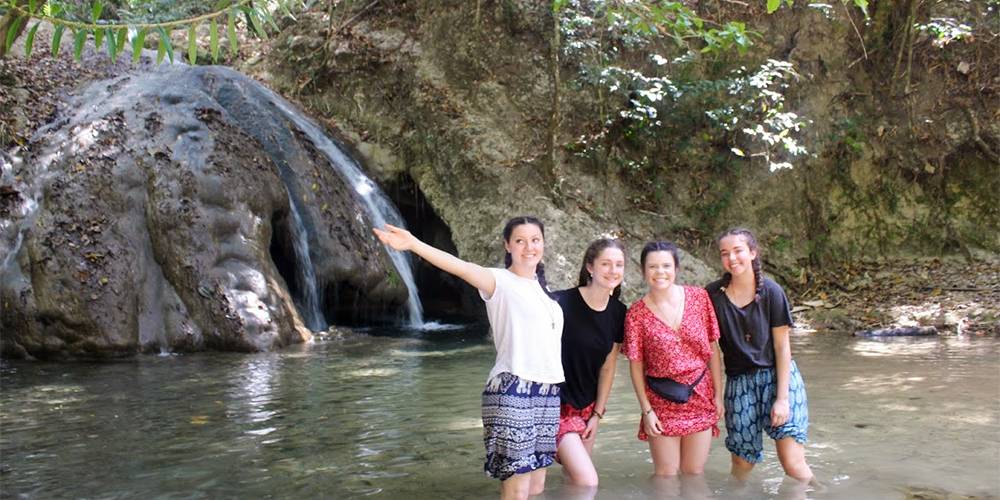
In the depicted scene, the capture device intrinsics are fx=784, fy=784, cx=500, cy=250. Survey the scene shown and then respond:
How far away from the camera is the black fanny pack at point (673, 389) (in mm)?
3770

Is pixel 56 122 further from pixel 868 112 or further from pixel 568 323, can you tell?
pixel 868 112

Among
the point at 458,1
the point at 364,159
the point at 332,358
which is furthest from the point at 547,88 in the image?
the point at 332,358

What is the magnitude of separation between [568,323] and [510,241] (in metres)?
0.52

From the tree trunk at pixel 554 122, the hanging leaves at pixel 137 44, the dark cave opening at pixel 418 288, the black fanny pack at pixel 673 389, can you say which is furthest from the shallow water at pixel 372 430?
the tree trunk at pixel 554 122

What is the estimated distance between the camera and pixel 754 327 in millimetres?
3809

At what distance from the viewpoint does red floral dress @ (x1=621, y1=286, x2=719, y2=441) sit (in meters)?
3.79

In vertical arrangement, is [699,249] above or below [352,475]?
above

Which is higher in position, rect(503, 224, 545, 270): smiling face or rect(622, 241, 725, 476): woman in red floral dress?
rect(503, 224, 545, 270): smiling face

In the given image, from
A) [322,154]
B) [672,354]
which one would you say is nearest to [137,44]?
[672,354]

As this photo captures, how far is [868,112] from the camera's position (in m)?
12.9

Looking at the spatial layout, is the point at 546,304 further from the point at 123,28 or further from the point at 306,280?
the point at 306,280

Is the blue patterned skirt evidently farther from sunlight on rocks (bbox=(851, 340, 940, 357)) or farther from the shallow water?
sunlight on rocks (bbox=(851, 340, 940, 357))

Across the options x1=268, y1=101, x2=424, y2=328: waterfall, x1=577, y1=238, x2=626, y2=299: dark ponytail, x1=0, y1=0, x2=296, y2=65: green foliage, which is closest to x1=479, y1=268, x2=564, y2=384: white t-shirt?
x1=577, y1=238, x2=626, y2=299: dark ponytail

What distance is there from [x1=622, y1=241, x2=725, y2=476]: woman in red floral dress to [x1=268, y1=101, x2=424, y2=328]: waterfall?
7797 millimetres
